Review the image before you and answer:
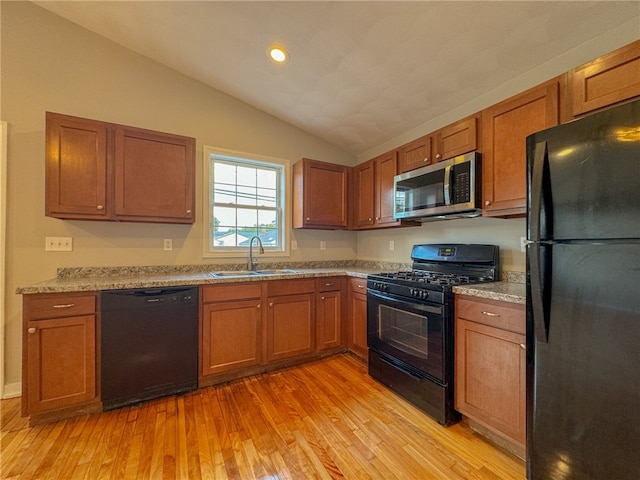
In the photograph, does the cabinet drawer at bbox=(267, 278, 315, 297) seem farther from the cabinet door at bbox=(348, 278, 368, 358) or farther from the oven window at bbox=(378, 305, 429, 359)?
the oven window at bbox=(378, 305, 429, 359)

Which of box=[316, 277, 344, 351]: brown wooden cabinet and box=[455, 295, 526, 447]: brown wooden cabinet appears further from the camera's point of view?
box=[316, 277, 344, 351]: brown wooden cabinet

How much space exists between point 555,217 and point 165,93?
3.30 m

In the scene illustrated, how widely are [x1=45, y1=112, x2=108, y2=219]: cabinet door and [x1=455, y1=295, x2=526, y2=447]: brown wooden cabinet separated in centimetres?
284

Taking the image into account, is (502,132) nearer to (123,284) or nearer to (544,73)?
(544,73)

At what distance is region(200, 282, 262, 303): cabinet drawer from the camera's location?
2.31 m

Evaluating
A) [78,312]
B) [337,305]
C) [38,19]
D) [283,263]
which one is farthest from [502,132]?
[38,19]

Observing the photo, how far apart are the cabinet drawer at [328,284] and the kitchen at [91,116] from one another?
2.74 ft

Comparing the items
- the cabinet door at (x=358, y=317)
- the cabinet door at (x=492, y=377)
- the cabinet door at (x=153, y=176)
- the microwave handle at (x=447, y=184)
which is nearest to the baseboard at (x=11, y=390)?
the cabinet door at (x=153, y=176)

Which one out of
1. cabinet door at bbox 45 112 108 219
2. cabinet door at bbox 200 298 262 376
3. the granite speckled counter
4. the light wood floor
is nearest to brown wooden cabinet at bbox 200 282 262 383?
cabinet door at bbox 200 298 262 376

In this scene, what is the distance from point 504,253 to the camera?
217 cm

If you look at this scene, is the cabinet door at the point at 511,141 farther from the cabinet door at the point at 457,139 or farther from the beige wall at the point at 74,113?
the beige wall at the point at 74,113

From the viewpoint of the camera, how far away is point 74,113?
7.80 feet

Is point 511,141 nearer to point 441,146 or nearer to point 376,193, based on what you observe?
point 441,146

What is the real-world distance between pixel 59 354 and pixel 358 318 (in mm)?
2391
